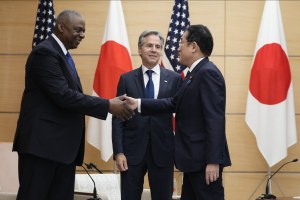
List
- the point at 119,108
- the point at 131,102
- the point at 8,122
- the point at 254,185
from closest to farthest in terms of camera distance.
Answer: the point at 119,108 < the point at 131,102 < the point at 254,185 < the point at 8,122

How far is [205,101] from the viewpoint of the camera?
3.73m

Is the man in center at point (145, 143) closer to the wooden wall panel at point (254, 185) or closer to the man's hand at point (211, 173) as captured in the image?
the man's hand at point (211, 173)

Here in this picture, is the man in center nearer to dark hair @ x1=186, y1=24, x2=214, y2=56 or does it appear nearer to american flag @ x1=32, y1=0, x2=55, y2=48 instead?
dark hair @ x1=186, y1=24, x2=214, y2=56

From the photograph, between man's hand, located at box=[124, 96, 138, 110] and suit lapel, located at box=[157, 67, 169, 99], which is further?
suit lapel, located at box=[157, 67, 169, 99]

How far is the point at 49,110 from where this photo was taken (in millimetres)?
3719

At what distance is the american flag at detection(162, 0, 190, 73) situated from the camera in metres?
6.50

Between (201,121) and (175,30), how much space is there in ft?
9.51

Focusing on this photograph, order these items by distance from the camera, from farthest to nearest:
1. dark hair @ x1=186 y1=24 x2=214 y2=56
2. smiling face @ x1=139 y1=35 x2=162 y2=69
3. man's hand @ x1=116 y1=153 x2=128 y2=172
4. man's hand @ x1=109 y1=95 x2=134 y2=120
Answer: smiling face @ x1=139 y1=35 x2=162 y2=69 < man's hand @ x1=116 y1=153 x2=128 y2=172 < man's hand @ x1=109 y1=95 x2=134 y2=120 < dark hair @ x1=186 y1=24 x2=214 y2=56

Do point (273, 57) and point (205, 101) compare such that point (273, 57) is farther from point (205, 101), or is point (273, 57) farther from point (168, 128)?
point (205, 101)

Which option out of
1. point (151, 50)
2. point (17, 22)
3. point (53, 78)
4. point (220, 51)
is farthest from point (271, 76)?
point (53, 78)

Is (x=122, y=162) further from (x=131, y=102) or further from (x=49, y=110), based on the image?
(x=49, y=110)

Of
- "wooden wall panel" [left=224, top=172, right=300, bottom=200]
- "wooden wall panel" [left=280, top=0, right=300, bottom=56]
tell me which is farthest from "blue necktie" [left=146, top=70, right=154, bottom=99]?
"wooden wall panel" [left=280, top=0, right=300, bottom=56]

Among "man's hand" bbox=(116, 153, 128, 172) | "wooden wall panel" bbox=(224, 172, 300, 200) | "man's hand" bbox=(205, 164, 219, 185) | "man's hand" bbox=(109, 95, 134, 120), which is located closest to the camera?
"man's hand" bbox=(205, 164, 219, 185)

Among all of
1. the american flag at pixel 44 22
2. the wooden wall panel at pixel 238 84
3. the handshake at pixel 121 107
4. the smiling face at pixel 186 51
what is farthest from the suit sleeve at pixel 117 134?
the wooden wall panel at pixel 238 84
